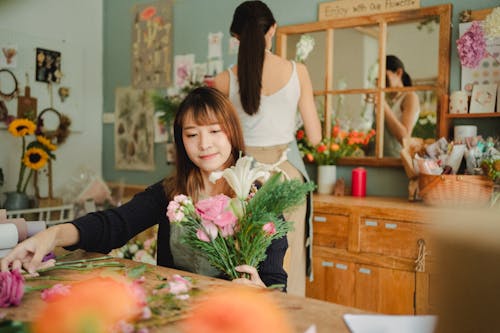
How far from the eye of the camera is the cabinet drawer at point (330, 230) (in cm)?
262

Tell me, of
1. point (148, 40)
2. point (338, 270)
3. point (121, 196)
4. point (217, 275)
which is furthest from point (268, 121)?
point (148, 40)

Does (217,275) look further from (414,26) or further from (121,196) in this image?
(121,196)

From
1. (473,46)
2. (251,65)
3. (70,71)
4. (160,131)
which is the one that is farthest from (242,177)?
(70,71)

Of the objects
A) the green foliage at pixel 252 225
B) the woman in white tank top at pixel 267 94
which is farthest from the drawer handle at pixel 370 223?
the green foliage at pixel 252 225

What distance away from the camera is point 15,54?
392 centimetres

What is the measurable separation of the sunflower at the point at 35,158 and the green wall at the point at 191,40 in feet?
3.17

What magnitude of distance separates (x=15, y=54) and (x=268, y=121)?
259 centimetres

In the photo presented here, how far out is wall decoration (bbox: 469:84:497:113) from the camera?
8.60 ft

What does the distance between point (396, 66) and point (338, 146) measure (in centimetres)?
59

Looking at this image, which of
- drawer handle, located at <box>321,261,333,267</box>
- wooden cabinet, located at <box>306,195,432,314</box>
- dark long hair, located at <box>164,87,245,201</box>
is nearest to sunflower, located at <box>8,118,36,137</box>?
wooden cabinet, located at <box>306,195,432,314</box>

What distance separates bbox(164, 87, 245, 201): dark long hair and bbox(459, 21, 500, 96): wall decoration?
1724 mm

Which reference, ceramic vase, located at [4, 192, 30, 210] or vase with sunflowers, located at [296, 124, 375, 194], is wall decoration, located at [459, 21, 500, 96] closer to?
vase with sunflowers, located at [296, 124, 375, 194]

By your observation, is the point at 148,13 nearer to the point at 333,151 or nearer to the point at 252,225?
the point at 333,151

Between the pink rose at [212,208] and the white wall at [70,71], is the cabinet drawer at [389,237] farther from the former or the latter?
the white wall at [70,71]
